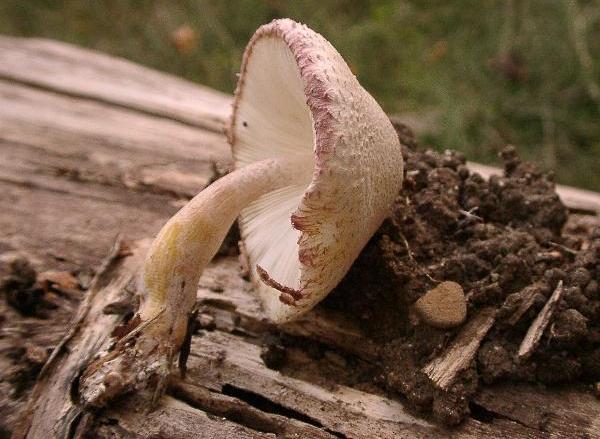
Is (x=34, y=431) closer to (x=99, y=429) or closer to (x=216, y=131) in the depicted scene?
(x=99, y=429)

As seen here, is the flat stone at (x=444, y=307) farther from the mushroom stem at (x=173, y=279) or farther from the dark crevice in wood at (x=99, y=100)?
the dark crevice in wood at (x=99, y=100)

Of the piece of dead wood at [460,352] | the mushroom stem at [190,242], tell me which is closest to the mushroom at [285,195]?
the mushroom stem at [190,242]

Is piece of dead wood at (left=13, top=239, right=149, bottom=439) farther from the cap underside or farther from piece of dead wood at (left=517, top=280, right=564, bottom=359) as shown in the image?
piece of dead wood at (left=517, top=280, right=564, bottom=359)

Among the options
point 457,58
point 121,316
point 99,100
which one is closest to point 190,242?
point 121,316

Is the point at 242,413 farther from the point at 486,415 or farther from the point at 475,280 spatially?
the point at 475,280

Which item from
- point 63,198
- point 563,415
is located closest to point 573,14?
point 563,415
